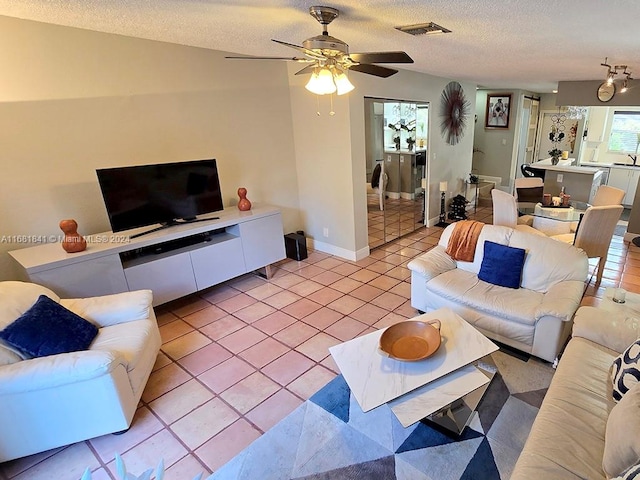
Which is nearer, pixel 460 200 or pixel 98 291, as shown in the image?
pixel 98 291

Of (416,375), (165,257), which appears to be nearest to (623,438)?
(416,375)

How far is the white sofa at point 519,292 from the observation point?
237cm

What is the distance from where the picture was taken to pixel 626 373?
165cm

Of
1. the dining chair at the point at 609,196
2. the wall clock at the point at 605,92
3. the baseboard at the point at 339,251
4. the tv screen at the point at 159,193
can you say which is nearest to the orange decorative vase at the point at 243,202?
the tv screen at the point at 159,193

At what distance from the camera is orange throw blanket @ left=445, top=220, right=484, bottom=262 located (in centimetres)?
307

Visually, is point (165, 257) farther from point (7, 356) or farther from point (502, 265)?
point (502, 265)

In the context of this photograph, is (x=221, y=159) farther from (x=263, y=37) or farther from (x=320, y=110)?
(x=263, y=37)

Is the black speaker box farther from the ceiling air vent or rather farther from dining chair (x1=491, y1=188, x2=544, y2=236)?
the ceiling air vent

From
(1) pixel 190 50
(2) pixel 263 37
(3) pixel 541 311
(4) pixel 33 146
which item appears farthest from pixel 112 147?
(3) pixel 541 311

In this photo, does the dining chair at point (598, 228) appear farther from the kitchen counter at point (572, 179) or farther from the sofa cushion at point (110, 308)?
the sofa cushion at point (110, 308)

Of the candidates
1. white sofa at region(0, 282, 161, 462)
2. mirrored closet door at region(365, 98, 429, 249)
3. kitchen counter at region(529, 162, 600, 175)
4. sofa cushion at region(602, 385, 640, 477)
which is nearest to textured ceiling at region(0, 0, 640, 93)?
mirrored closet door at region(365, 98, 429, 249)

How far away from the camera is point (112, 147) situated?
313 centimetres

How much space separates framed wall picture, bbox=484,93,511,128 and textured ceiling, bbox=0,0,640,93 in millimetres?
4497

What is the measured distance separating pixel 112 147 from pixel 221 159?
1.11m
